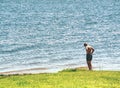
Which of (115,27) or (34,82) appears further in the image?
(115,27)

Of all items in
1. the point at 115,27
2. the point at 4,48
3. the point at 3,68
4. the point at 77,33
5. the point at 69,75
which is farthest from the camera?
the point at 115,27

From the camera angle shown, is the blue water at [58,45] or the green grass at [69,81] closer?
the green grass at [69,81]

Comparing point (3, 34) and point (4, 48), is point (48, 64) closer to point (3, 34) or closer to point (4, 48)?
point (4, 48)

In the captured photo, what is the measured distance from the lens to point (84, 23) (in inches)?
3406

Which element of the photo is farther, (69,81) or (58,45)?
(58,45)

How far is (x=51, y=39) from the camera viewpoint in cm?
6425

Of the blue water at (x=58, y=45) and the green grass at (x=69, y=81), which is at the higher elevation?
the green grass at (x=69, y=81)

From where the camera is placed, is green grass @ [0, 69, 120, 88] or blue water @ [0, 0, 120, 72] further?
blue water @ [0, 0, 120, 72]

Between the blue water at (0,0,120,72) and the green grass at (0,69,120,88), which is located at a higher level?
the green grass at (0,69,120,88)

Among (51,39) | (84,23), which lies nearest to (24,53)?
(51,39)

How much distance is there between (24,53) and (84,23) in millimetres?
36311

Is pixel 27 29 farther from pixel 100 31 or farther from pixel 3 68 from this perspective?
pixel 3 68

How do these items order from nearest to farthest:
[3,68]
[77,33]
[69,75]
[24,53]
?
1. [69,75]
2. [3,68]
3. [24,53]
4. [77,33]

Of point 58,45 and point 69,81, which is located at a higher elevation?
point 69,81
